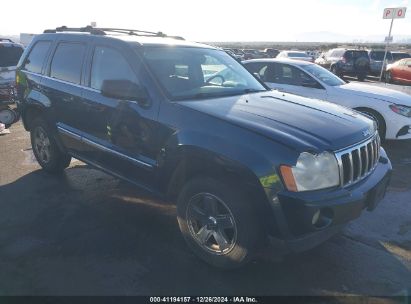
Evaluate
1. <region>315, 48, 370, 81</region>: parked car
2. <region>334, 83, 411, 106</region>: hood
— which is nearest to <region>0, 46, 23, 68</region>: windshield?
<region>334, 83, 411, 106</region>: hood

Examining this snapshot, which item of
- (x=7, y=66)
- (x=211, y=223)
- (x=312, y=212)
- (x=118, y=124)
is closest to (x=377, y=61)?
(x=7, y=66)

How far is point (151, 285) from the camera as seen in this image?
3.20 metres

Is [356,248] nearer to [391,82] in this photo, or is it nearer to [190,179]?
[190,179]

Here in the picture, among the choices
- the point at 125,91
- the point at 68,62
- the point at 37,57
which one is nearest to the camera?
the point at 125,91

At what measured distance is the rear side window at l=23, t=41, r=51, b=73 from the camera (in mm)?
5316

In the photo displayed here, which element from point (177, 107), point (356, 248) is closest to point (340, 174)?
point (356, 248)

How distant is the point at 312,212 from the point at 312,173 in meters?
0.29

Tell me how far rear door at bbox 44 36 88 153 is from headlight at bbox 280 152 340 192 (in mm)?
2601

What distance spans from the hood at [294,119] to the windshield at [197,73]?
0.76ft

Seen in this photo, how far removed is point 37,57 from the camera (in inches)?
215

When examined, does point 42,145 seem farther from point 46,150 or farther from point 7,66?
point 7,66

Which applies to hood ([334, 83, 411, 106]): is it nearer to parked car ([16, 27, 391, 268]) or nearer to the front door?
parked car ([16, 27, 391, 268])

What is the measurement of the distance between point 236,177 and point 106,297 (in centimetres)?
140

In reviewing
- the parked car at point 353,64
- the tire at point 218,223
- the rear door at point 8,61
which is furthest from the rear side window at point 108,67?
the parked car at point 353,64
